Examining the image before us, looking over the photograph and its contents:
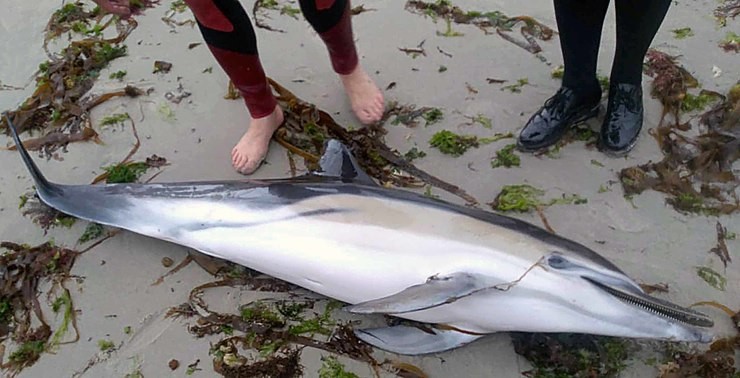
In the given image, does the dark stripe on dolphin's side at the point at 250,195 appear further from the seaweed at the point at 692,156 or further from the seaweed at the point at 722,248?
the seaweed at the point at 692,156

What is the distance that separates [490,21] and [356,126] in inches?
43.0

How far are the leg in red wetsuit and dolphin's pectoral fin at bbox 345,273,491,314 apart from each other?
1.21 meters

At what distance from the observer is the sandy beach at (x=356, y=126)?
8.06ft

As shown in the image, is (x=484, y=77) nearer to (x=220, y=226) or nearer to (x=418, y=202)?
(x=418, y=202)

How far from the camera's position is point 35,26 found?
13.1 feet

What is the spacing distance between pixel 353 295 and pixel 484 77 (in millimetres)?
1575

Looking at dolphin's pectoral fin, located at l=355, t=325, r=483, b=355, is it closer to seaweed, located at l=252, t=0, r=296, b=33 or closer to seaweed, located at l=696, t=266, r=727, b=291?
seaweed, located at l=696, t=266, r=727, b=291

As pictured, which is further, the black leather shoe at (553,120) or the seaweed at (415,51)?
the seaweed at (415,51)

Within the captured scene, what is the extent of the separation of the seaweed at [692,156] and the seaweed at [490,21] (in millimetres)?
682

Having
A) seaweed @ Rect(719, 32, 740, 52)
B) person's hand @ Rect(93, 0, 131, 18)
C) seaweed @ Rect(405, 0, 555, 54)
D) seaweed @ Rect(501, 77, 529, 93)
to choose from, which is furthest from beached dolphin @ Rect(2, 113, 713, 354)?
seaweed @ Rect(719, 32, 740, 52)

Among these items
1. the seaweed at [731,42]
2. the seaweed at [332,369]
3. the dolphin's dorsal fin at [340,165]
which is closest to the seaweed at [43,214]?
the dolphin's dorsal fin at [340,165]

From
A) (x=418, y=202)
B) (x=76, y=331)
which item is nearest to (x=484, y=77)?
(x=418, y=202)

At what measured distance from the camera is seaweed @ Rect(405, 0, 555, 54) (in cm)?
359

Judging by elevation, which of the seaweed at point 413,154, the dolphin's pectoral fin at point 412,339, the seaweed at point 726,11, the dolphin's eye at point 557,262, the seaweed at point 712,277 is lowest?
the dolphin's pectoral fin at point 412,339
